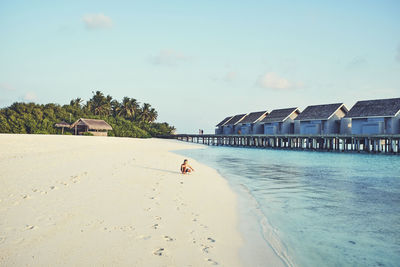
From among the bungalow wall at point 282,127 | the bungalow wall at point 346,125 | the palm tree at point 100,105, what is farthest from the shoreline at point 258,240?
the palm tree at point 100,105

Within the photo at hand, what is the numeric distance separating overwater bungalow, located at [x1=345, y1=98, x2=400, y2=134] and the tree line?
4096 cm

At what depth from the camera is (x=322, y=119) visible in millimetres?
34906

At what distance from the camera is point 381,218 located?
6.04 m

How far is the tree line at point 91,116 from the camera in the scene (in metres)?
38.7

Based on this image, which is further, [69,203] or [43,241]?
[69,203]

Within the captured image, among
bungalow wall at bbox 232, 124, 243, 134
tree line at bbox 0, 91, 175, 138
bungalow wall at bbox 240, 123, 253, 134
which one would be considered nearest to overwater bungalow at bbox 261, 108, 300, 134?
bungalow wall at bbox 240, 123, 253, 134

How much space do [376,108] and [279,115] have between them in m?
14.9

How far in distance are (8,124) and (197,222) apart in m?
42.6

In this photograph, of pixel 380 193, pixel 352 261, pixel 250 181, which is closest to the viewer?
pixel 352 261

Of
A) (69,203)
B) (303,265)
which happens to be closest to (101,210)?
(69,203)

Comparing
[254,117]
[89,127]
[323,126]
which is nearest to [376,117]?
[323,126]

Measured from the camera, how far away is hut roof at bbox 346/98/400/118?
28.6 m

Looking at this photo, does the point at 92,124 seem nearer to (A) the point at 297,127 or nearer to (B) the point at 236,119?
(B) the point at 236,119

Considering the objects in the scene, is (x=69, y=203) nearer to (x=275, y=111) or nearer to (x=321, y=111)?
(x=321, y=111)
